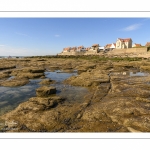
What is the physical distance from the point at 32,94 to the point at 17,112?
156 inches

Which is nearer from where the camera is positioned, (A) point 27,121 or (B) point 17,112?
(A) point 27,121

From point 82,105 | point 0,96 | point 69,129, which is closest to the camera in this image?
point 69,129

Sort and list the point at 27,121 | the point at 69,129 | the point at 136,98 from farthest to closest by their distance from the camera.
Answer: the point at 136,98, the point at 27,121, the point at 69,129

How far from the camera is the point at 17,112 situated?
7.80 meters
